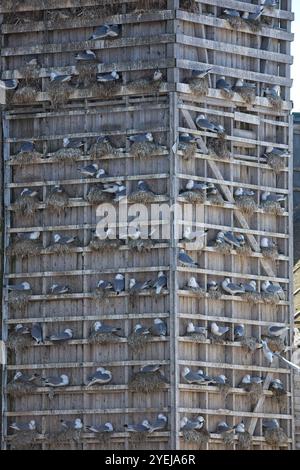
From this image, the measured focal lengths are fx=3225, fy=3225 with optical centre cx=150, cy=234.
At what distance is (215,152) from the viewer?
79.8 metres

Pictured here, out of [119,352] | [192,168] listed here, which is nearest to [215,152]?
[192,168]

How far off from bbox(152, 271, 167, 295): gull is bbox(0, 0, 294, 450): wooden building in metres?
0.14

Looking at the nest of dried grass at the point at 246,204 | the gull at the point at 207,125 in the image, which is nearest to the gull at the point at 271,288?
the nest of dried grass at the point at 246,204

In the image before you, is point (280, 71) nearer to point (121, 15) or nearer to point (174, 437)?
point (121, 15)

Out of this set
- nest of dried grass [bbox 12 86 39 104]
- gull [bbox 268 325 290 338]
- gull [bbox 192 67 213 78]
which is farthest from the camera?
nest of dried grass [bbox 12 86 39 104]

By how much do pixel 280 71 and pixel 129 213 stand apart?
5748 mm

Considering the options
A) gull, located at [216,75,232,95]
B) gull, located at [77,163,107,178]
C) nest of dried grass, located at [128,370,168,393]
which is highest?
gull, located at [216,75,232,95]

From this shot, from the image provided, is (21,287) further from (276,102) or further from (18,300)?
(276,102)

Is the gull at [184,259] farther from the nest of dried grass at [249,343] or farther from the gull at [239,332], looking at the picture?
the nest of dried grass at [249,343]

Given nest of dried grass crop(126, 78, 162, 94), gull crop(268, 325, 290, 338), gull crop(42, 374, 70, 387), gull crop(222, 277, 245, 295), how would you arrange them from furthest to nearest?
gull crop(268, 325, 290, 338)
nest of dried grass crop(126, 78, 162, 94)
gull crop(222, 277, 245, 295)
gull crop(42, 374, 70, 387)

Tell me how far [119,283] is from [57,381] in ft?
9.28

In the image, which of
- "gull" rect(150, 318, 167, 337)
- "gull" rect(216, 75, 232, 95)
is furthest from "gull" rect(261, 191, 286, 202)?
"gull" rect(150, 318, 167, 337)

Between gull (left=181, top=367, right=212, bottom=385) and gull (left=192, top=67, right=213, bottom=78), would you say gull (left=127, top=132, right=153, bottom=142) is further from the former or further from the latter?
gull (left=181, top=367, right=212, bottom=385)

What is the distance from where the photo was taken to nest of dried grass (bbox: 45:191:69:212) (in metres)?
79.4
